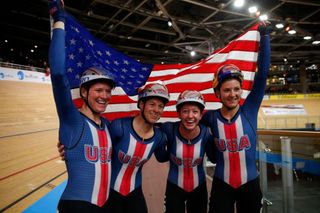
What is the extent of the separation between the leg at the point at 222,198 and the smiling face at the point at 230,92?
0.72 m

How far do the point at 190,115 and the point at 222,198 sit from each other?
0.79 metres

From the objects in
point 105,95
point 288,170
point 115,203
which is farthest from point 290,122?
point 105,95

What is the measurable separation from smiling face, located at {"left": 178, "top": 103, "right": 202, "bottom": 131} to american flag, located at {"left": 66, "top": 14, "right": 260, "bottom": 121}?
1161mm

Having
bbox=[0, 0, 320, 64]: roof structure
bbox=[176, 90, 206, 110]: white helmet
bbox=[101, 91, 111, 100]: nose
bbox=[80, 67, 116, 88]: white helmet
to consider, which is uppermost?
bbox=[0, 0, 320, 64]: roof structure

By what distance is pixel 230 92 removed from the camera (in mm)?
2291

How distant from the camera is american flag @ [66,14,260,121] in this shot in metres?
3.25

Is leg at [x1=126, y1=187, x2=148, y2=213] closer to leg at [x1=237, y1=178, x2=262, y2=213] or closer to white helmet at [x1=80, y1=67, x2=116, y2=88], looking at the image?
leg at [x1=237, y1=178, x2=262, y2=213]

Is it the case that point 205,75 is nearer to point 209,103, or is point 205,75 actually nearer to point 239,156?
point 209,103

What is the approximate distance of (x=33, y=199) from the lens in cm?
479

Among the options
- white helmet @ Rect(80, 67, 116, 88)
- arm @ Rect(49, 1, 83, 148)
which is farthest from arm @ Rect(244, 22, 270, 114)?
arm @ Rect(49, 1, 83, 148)

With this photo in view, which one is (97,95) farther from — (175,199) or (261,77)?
(261,77)

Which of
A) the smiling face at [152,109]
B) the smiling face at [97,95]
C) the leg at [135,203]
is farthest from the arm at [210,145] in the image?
the smiling face at [97,95]

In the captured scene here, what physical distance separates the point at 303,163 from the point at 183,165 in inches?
71.4

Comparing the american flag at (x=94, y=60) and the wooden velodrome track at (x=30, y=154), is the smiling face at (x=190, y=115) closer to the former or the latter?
the american flag at (x=94, y=60)
